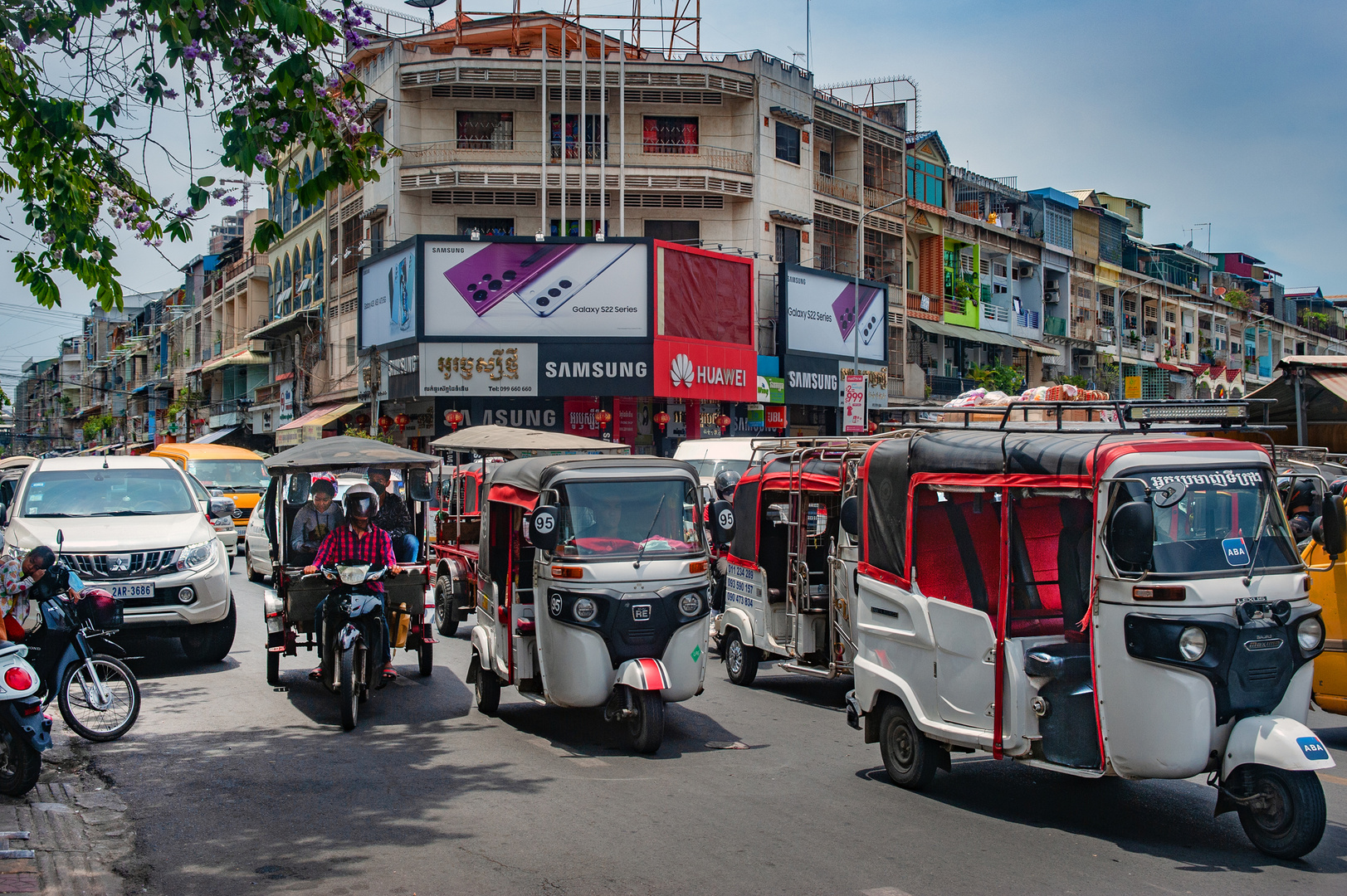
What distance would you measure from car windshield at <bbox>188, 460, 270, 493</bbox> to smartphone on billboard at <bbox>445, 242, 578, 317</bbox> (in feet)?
30.0

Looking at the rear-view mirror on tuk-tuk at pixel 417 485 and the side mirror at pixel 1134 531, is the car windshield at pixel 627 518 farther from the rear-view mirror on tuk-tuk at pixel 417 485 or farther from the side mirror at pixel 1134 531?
the side mirror at pixel 1134 531

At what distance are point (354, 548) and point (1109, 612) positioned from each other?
628 cm

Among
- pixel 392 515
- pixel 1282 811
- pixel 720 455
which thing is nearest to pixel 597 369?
pixel 720 455

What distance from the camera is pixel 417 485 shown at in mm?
11914

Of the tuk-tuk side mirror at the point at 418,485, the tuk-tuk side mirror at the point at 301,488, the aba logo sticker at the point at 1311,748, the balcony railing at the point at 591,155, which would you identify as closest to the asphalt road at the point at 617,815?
the aba logo sticker at the point at 1311,748

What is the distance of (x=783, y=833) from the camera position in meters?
6.42

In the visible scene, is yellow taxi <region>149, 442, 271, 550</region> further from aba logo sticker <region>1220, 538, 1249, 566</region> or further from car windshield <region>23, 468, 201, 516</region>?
aba logo sticker <region>1220, 538, 1249, 566</region>

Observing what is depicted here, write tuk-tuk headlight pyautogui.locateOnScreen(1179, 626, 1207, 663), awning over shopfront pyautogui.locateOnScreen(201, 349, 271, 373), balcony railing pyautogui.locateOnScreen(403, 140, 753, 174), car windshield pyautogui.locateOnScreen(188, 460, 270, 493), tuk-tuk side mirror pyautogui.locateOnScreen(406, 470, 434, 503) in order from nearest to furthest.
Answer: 1. tuk-tuk headlight pyautogui.locateOnScreen(1179, 626, 1207, 663)
2. tuk-tuk side mirror pyautogui.locateOnScreen(406, 470, 434, 503)
3. car windshield pyautogui.locateOnScreen(188, 460, 270, 493)
4. balcony railing pyautogui.locateOnScreen(403, 140, 753, 174)
5. awning over shopfront pyautogui.locateOnScreen(201, 349, 271, 373)

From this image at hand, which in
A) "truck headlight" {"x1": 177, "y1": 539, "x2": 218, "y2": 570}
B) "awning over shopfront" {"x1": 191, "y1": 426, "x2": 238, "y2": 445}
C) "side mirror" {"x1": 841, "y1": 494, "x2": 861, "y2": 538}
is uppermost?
"awning over shopfront" {"x1": 191, "y1": 426, "x2": 238, "y2": 445}

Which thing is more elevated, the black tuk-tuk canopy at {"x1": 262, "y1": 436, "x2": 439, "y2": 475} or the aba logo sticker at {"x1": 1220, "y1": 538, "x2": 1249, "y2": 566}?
the black tuk-tuk canopy at {"x1": 262, "y1": 436, "x2": 439, "y2": 475}

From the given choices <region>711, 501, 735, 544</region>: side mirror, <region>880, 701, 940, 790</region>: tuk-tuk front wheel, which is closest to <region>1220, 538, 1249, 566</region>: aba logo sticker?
<region>880, 701, 940, 790</region>: tuk-tuk front wheel

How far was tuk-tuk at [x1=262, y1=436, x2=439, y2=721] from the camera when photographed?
10336mm

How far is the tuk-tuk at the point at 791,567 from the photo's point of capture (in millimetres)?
10477

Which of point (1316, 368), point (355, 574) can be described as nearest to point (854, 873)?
point (355, 574)
